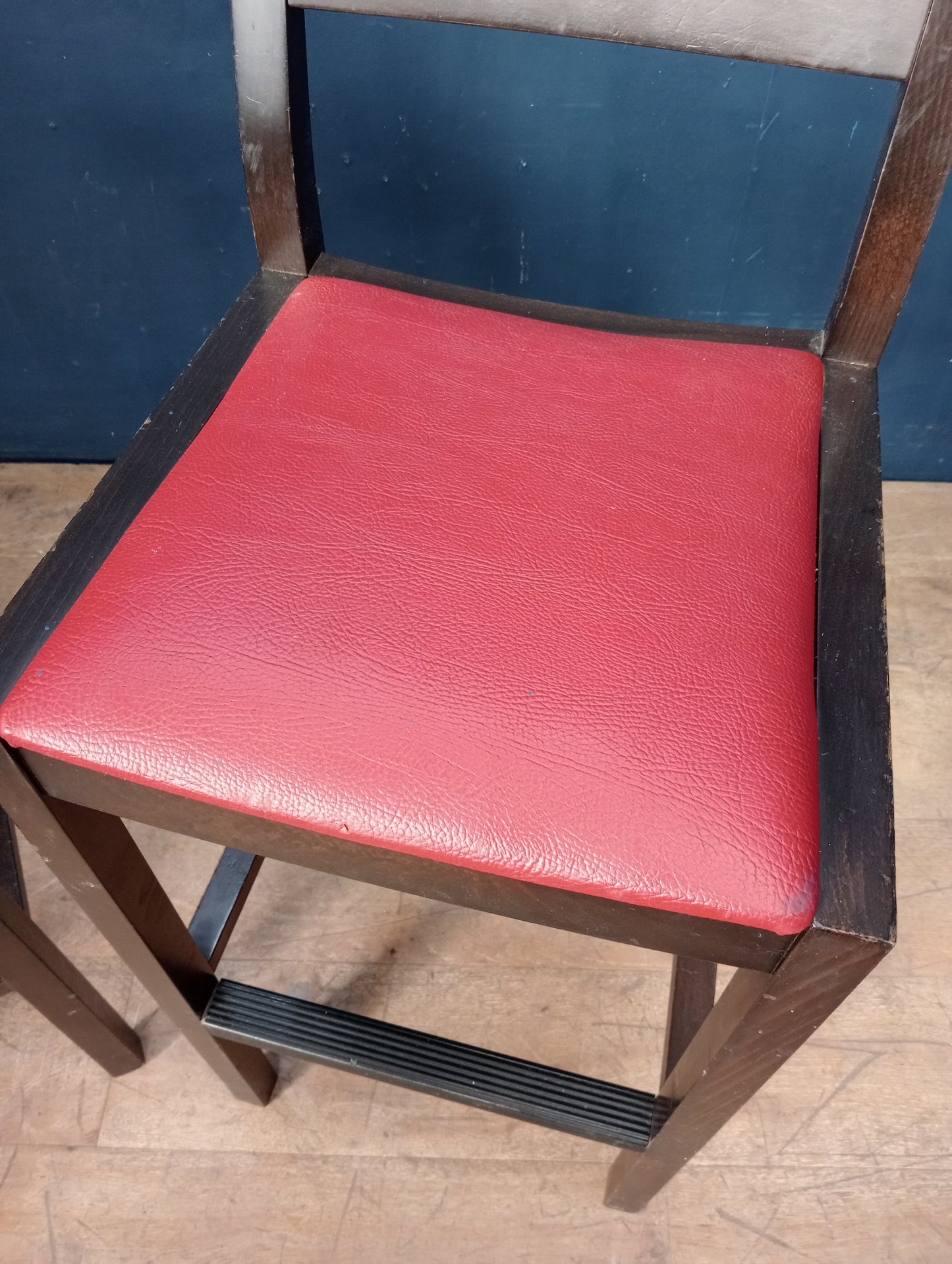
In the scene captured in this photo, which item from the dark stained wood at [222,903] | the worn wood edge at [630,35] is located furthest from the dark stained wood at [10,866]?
the worn wood edge at [630,35]

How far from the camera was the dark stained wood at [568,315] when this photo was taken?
0.69 m

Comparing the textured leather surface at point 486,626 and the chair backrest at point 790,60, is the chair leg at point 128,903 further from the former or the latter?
the chair backrest at point 790,60

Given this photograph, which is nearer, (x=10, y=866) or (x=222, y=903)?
(x=10, y=866)

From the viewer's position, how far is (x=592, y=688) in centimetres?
46

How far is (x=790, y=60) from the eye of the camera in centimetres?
57

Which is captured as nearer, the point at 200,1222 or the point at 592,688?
the point at 592,688

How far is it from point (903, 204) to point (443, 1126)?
0.83 meters

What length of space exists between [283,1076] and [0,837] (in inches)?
14.9

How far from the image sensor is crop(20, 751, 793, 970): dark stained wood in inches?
17.5

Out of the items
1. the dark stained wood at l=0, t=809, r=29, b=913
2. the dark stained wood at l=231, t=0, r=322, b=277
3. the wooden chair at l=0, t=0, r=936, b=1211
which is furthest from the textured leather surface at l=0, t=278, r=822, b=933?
the dark stained wood at l=0, t=809, r=29, b=913

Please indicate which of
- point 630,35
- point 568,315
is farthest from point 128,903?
point 630,35

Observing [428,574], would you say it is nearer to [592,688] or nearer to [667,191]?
[592,688]

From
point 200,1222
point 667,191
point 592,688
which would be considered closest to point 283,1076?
point 200,1222

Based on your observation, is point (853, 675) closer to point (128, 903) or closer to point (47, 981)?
point (128, 903)
